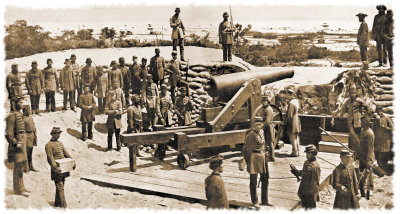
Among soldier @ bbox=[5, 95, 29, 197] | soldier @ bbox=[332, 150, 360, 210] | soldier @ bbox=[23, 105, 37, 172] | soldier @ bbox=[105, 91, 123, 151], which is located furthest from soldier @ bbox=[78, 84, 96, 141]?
soldier @ bbox=[332, 150, 360, 210]

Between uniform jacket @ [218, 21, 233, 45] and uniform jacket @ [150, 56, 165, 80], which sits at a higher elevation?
uniform jacket @ [218, 21, 233, 45]

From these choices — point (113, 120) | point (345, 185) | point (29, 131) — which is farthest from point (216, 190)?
point (113, 120)

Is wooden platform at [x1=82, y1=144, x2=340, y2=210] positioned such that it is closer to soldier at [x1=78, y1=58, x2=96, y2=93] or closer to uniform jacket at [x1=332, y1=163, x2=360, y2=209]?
uniform jacket at [x1=332, y1=163, x2=360, y2=209]

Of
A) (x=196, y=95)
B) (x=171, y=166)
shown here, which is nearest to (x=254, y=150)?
(x=171, y=166)

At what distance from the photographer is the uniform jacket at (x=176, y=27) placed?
1539cm

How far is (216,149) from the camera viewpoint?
1134 centimetres

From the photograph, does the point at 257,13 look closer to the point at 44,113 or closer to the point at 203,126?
Result: the point at 203,126

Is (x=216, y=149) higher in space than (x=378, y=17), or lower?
lower

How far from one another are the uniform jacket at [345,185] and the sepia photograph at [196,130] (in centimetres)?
2

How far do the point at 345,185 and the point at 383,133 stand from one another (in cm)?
309

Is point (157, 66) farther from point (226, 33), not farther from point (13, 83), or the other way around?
point (13, 83)

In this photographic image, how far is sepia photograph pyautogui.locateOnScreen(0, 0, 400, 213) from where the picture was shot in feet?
25.4

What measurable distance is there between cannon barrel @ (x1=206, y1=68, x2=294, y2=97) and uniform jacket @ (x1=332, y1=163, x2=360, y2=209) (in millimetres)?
4354

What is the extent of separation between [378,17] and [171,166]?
787 cm
